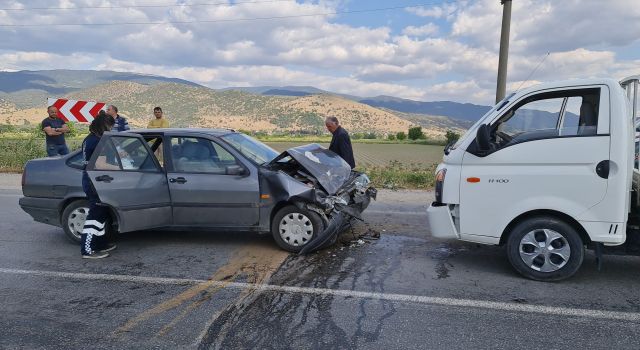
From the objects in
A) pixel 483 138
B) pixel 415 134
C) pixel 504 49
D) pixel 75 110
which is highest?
pixel 504 49

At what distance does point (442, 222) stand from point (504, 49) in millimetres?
7052

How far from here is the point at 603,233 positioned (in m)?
4.43

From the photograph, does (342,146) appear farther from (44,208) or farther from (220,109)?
(220,109)

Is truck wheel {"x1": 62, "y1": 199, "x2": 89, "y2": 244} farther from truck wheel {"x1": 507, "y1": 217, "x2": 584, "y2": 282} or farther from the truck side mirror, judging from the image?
truck wheel {"x1": 507, "y1": 217, "x2": 584, "y2": 282}

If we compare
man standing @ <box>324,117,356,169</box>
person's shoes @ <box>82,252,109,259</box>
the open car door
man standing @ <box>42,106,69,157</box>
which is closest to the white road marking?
person's shoes @ <box>82,252,109,259</box>

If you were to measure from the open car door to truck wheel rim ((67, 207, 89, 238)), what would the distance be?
78 cm

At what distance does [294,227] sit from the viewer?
18.8 ft

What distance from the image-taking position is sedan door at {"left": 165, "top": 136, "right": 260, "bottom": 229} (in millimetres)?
5809

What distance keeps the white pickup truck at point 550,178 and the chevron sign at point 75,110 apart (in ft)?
35.5

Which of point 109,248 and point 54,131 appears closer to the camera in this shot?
point 109,248

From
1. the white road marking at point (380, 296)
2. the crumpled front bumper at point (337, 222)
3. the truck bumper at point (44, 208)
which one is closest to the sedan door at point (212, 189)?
the crumpled front bumper at point (337, 222)

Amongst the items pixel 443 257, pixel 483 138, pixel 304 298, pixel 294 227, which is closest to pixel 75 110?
pixel 294 227

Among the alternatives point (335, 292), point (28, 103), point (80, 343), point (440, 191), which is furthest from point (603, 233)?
point (28, 103)

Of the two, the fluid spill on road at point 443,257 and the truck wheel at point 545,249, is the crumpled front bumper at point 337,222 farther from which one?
the truck wheel at point 545,249
